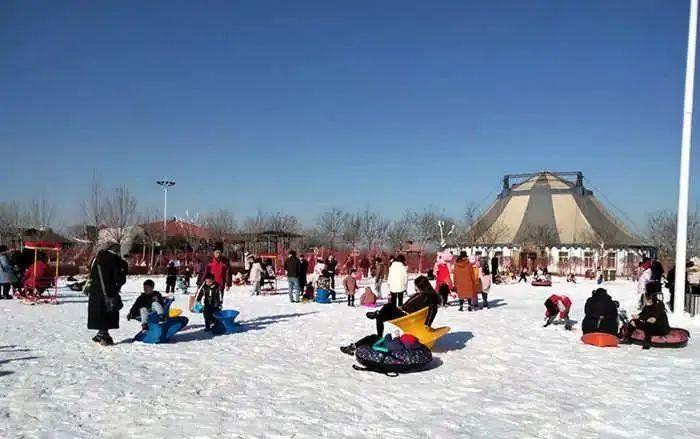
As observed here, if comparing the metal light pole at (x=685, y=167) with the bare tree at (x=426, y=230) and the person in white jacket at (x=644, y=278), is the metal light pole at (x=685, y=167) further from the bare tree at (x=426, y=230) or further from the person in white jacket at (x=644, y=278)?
the bare tree at (x=426, y=230)

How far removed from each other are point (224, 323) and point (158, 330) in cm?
171

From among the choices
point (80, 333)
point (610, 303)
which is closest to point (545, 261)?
point (610, 303)

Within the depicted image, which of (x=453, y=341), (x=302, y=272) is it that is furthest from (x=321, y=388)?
(x=302, y=272)

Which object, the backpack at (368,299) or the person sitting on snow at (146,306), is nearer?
the person sitting on snow at (146,306)

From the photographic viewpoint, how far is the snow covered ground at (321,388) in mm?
5855

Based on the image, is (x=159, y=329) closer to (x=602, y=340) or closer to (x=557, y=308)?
(x=602, y=340)

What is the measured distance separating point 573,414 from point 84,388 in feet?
17.6

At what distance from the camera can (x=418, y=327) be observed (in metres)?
9.70

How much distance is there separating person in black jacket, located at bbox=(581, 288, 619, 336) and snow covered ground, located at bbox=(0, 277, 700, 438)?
489mm

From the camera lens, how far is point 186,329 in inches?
476

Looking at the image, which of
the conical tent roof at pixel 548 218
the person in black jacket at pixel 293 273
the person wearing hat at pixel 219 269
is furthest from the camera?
the conical tent roof at pixel 548 218

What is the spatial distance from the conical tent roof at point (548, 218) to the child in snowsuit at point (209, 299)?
44969 mm

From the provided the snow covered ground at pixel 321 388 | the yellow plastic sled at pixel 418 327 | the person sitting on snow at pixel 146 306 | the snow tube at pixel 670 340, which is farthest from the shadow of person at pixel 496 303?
the person sitting on snow at pixel 146 306

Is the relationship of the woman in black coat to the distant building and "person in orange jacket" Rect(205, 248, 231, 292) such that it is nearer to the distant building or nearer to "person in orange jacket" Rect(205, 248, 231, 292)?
"person in orange jacket" Rect(205, 248, 231, 292)
